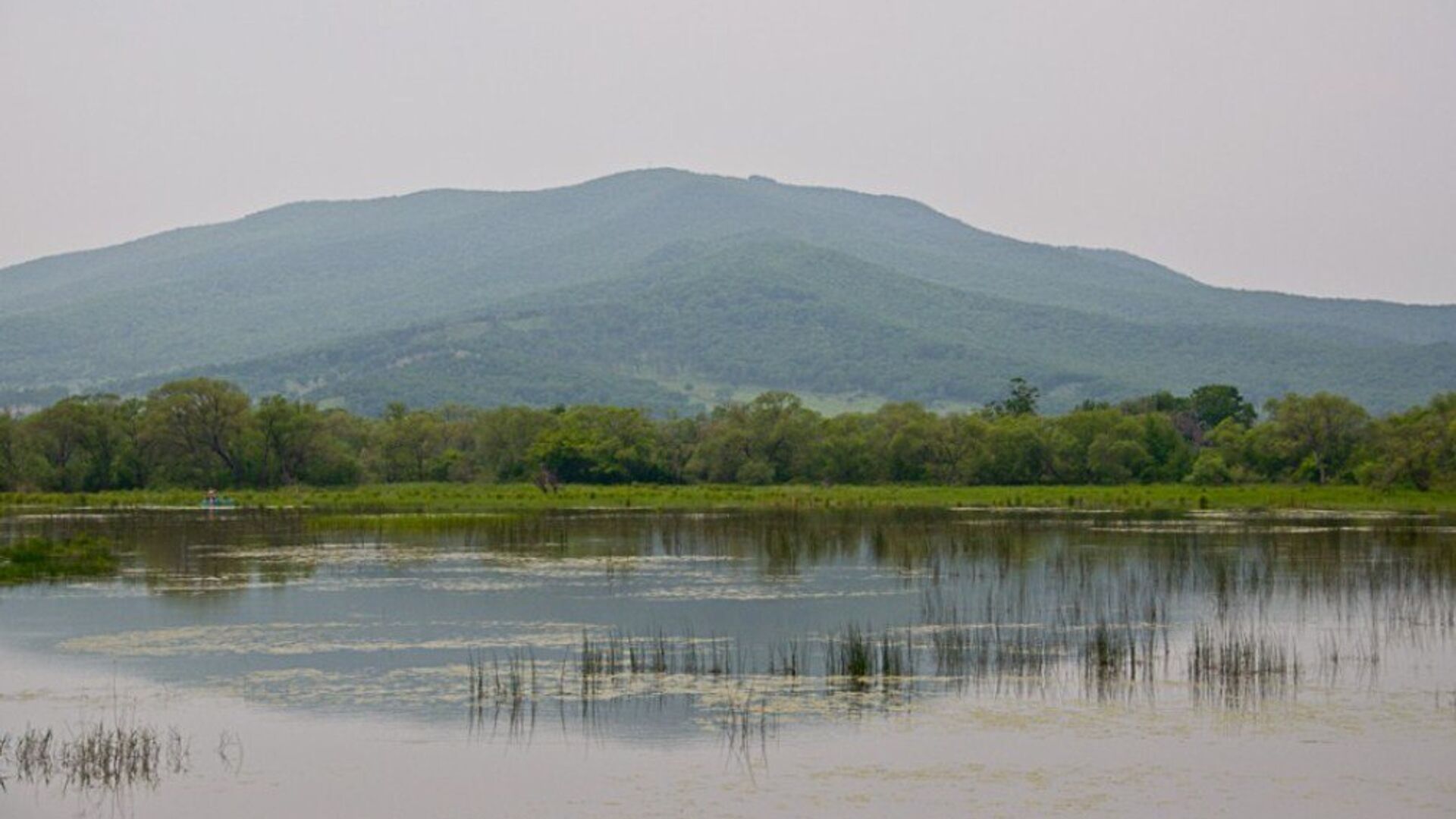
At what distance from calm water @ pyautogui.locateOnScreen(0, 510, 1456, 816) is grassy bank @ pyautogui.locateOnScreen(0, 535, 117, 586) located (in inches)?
73.0

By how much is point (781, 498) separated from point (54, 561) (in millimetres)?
39182

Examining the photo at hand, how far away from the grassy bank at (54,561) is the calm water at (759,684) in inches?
73.0

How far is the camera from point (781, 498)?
78.2 m

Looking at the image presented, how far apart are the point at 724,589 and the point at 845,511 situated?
107 ft

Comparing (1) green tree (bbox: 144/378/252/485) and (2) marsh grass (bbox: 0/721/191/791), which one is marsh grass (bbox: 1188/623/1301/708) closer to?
(2) marsh grass (bbox: 0/721/191/791)

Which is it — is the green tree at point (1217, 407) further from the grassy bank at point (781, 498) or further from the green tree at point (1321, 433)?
the grassy bank at point (781, 498)

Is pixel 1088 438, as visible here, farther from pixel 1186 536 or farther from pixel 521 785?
pixel 521 785

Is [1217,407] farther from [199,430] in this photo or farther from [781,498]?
[199,430]

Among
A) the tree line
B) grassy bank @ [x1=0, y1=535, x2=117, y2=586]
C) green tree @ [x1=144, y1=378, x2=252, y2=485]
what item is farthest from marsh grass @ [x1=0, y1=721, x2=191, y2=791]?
green tree @ [x1=144, y1=378, x2=252, y2=485]

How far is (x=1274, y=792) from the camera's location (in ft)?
62.8

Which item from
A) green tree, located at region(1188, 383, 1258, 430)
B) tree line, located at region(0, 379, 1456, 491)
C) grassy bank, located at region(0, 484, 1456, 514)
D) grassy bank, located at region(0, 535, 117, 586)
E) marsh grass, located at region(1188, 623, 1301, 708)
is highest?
green tree, located at region(1188, 383, 1258, 430)

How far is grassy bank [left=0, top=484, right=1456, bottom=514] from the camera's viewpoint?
7144 centimetres

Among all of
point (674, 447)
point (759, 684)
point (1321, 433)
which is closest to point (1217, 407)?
point (1321, 433)

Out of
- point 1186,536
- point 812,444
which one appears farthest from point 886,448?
point 1186,536
